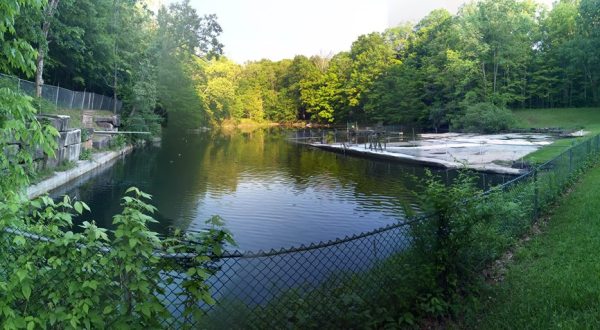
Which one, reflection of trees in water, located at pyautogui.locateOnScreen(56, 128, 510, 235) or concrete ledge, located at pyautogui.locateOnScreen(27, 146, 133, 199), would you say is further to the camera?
concrete ledge, located at pyautogui.locateOnScreen(27, 146, 133, 199)

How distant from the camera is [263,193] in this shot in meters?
17.4

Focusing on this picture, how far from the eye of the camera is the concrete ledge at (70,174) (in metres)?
15.5

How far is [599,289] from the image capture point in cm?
464

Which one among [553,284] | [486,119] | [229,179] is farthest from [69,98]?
[486,119]

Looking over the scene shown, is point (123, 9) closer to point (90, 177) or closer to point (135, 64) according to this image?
point (135, 64)

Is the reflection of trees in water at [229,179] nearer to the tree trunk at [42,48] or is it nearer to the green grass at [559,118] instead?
the tree trunk at [42,48]

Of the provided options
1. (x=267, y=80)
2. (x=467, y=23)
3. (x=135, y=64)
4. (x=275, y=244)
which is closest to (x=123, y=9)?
(x=135, y=64)

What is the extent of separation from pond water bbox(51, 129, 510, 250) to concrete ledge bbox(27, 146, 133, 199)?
1.32ft

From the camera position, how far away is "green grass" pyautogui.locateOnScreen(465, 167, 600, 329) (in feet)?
13.9

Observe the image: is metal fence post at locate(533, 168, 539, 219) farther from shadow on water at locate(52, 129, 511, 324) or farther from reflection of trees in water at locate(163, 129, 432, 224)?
reflection of trees in water at locate(163, 129, 432, 224)

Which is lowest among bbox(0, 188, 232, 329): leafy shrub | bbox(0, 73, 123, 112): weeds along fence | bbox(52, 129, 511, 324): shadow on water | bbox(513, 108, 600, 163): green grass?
bbox(52, 129, 511, 324): shadow on water

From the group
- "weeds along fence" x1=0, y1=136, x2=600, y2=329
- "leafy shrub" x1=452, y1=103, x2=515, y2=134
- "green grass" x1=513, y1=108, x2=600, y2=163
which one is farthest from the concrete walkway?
"green grass" x1=513, y1=108, x2=600, y2=163

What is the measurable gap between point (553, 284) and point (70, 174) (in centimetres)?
1905

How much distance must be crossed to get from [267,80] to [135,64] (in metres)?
57.2
